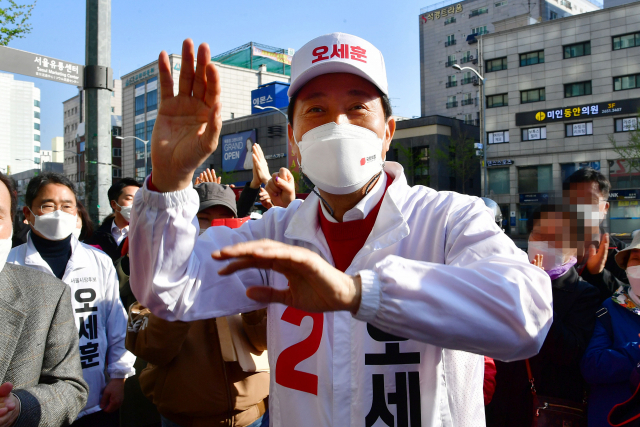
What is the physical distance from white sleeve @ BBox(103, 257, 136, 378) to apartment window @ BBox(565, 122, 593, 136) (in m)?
36.4

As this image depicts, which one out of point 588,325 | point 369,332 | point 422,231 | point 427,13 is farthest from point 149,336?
point 427,13

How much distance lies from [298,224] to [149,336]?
1215 mm

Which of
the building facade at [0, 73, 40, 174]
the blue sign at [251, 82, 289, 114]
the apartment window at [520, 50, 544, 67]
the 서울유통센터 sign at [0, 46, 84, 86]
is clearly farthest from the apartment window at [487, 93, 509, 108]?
the building facade at [0, 73, 40, 174]

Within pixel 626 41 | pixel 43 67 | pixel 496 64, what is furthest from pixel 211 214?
pixel 496 64

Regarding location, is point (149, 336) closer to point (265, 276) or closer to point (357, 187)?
point (265, 276)

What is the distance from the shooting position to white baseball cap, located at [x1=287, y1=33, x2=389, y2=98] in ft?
6.24

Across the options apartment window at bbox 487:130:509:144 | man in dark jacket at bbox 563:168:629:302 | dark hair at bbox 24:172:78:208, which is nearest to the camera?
man in dark jacket at bbox 563:168:629:302

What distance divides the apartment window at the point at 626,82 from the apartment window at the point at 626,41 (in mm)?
2087

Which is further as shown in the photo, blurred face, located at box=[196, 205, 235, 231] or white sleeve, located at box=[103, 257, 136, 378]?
blurred face, located at box=[196, 205, 235, 231]

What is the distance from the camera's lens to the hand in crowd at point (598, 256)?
137 inches

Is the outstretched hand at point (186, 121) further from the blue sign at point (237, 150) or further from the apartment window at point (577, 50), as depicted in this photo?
the blue sign at point (237, 150)

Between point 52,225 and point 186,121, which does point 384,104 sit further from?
point 52,225

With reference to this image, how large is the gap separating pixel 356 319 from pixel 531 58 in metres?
40.6

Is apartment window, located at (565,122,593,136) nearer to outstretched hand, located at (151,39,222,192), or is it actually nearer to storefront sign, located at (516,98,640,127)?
storefront sign, located at (516,98,640,127)
